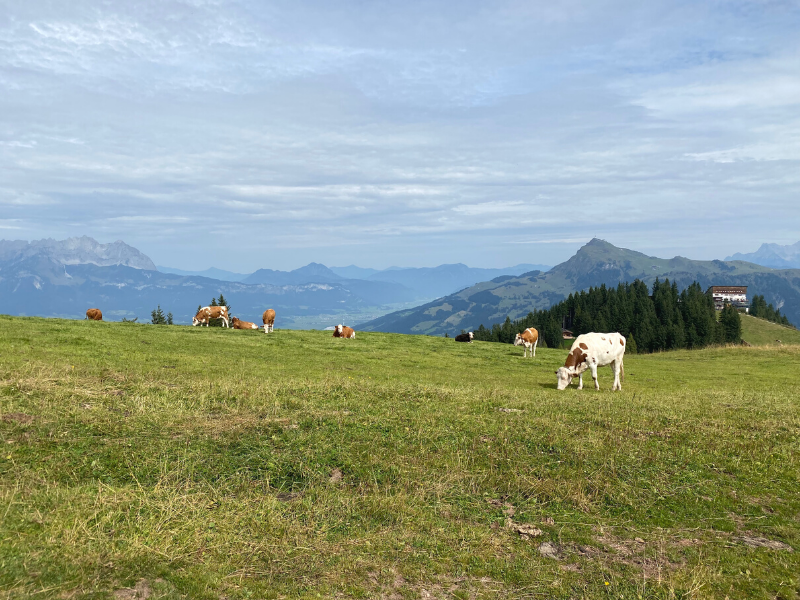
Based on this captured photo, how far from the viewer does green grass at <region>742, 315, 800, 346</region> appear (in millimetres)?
136012

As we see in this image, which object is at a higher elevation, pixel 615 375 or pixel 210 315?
pixel 210 315

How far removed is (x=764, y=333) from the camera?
142 metres

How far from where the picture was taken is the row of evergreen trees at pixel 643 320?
111 m

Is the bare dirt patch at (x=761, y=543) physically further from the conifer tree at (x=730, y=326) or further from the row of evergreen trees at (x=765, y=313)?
the row of evergreen trees at (x=765, y=313)

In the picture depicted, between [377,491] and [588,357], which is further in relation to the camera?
[588,357]

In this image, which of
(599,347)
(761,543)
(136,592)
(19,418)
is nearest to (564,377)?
(599,347)

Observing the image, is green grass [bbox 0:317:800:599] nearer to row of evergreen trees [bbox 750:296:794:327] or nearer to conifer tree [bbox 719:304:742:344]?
conifer tree [bbox 719:304:742:344]

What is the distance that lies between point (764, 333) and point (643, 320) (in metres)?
56.6

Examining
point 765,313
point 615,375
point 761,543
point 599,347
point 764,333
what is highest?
point 765,313

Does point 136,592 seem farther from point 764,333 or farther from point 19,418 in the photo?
point 764,333

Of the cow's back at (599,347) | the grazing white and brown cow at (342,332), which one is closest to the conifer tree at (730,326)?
the grazing white and brown cow at (342,332)

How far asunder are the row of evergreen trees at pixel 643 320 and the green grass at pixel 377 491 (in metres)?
91.1

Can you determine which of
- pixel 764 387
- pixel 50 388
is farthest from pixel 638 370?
pixel 50 388

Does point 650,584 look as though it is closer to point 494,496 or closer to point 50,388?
Result: point 494,496
